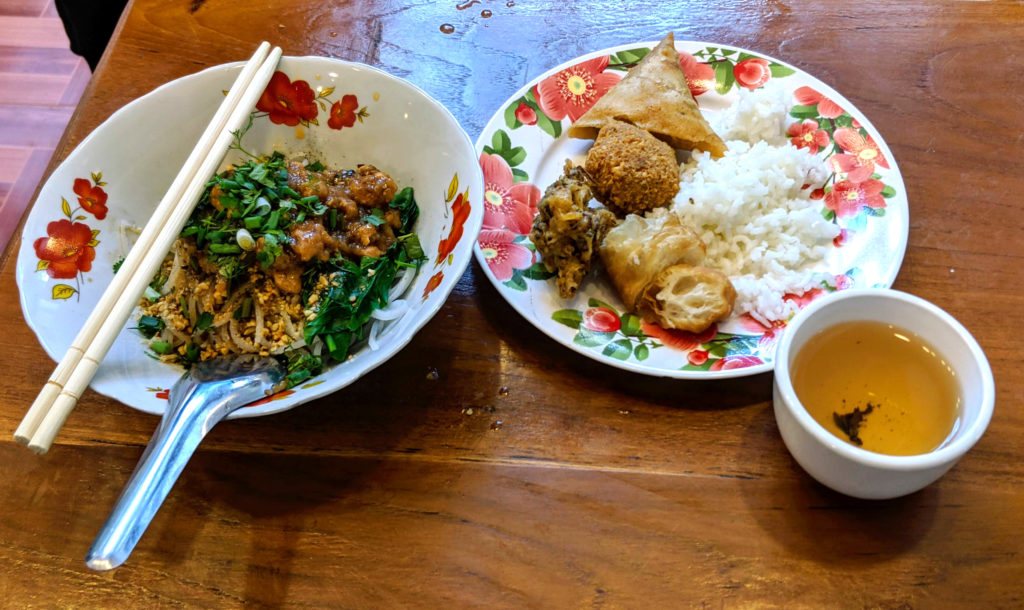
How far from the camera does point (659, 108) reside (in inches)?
63.9

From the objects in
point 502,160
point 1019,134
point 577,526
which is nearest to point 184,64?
point 502,160

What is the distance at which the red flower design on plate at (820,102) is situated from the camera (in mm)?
1646

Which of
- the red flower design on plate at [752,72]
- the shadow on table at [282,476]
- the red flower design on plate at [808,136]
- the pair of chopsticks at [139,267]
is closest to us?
the pair of chopsticks at [139,267]

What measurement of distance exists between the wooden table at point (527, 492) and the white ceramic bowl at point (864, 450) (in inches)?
5.8

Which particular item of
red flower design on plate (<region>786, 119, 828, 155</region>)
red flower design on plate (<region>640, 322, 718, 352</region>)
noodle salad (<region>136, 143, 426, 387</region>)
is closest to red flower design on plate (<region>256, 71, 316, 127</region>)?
noodle salad (<region>136, 143, 426, 387</region>)

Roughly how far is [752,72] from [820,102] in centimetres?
19

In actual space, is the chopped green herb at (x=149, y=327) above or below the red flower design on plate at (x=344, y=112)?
below

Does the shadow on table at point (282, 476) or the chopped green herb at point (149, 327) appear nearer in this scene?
the shadow on table at point (282, 476)

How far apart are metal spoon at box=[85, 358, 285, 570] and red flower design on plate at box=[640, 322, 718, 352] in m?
0.71

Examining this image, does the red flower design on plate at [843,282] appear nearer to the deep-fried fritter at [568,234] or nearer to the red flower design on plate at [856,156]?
the red flower design on plate at [856,156]

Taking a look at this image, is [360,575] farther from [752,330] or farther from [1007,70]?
[1007,70]

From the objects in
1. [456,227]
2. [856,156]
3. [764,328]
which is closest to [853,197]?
[856,156]

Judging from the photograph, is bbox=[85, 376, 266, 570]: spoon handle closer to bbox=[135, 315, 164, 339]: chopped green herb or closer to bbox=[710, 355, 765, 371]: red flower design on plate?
bbox=[135, 315, 164, 339]: chopped green herb

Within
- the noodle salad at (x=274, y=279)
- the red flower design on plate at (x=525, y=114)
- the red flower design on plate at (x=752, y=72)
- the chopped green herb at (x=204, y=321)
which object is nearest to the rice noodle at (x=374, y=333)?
the noodle salad at (x=274, y=279)
